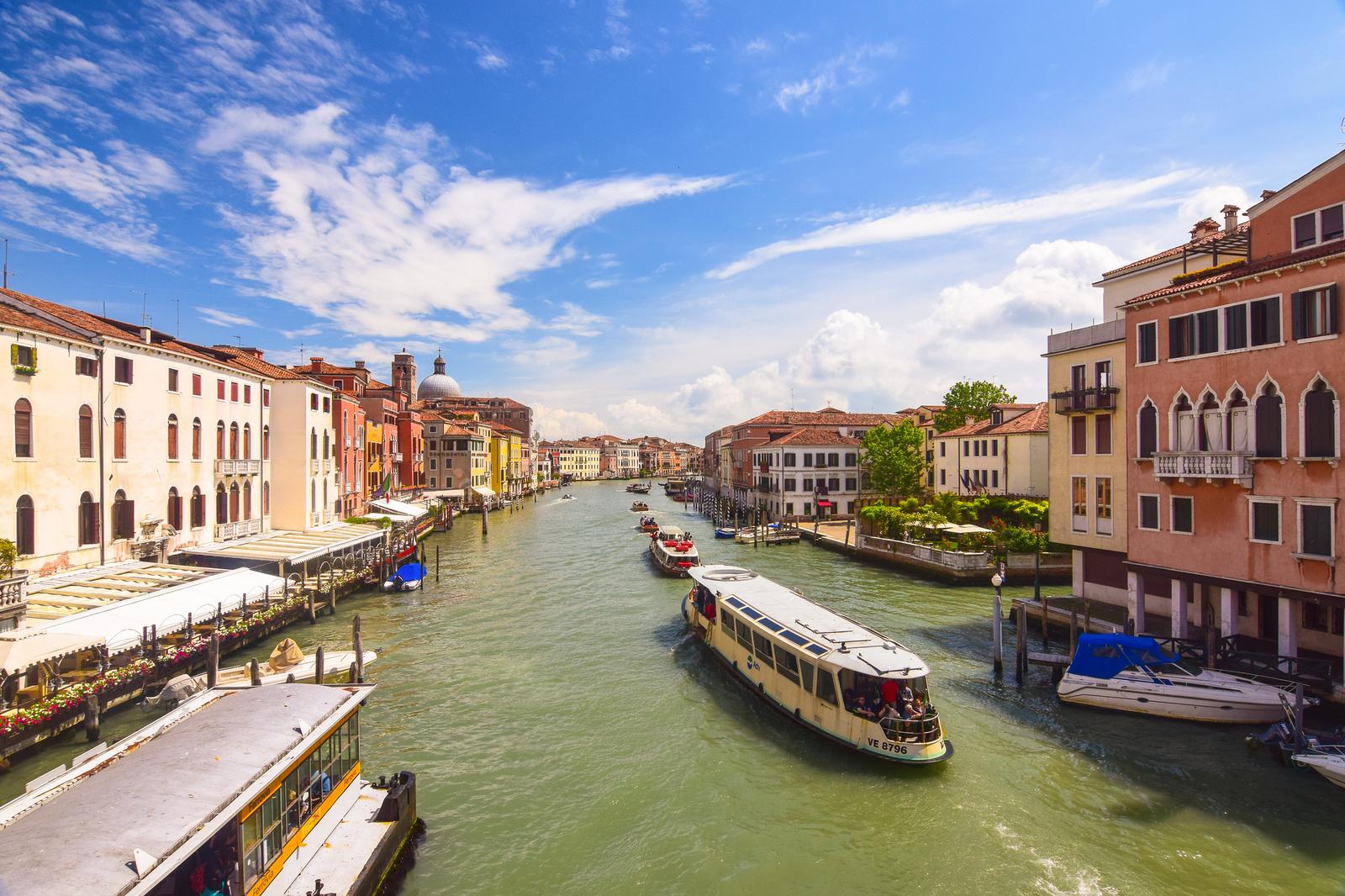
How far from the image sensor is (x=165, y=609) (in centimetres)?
1786

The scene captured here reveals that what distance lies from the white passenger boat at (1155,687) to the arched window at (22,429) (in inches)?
1100

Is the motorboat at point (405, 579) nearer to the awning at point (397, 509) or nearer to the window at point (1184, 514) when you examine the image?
the awning at point (397, 509)

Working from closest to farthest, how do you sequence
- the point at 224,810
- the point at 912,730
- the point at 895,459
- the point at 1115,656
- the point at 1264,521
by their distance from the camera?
the point at 224,810 → the point at 912,730 → the point at 1264,521 → the point at 1115,656 → the point at 895,459

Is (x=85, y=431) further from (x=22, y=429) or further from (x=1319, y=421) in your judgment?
(x=1319, y=421)

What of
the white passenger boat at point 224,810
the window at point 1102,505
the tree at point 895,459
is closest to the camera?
the white passenger boat at point 224,810

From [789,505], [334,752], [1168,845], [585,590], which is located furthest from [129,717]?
[789,505]

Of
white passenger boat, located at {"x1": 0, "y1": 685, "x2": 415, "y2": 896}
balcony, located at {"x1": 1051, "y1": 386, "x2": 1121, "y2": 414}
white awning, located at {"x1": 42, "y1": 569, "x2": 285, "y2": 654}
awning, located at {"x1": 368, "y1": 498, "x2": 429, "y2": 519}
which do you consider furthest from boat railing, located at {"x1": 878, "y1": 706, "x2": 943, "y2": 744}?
awning, located at {"x1": 368, "y1": 498, "x2": 429, "y2": 519}

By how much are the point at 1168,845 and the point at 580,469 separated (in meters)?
166

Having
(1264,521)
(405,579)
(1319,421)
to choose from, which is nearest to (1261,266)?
(1319,421)

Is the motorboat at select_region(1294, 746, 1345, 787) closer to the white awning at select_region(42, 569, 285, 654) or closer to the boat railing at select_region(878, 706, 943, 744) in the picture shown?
the boat railing at select_region(878, 706, 943, 744)

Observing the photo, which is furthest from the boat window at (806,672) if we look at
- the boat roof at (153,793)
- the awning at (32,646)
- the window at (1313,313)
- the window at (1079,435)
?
the awning at (32,646)

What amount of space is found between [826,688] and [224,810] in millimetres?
10690

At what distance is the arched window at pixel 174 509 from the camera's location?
24891 millimetres

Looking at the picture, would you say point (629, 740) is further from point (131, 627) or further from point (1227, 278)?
point (1227, 278)
